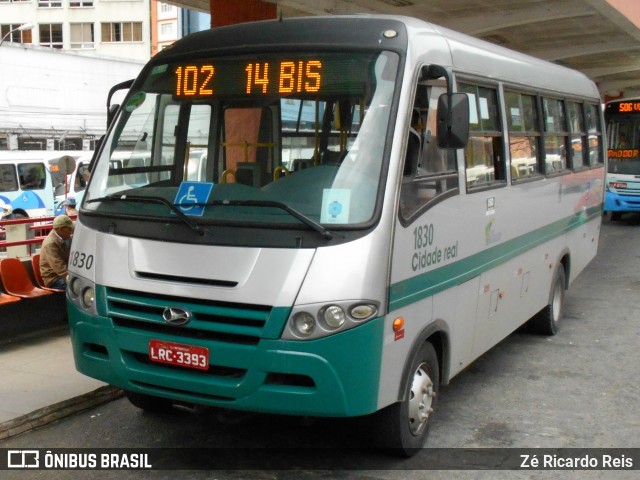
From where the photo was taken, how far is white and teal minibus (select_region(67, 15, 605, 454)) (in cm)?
472

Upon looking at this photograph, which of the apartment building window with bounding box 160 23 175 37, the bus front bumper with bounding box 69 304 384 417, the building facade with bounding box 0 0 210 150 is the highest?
the apartment building window with bounding box 160 23 175 37

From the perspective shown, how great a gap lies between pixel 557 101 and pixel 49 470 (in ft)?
20.3

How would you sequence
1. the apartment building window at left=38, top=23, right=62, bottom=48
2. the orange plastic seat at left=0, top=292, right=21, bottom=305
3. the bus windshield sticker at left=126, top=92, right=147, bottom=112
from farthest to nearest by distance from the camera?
the apartment building window at left=38, top=23, right=62, bottom=48, the orange plastic seat at left=0, top=292, right=21, bottom=305, the bus windshield sticker at left=126, top=92, right=147, bottom=112

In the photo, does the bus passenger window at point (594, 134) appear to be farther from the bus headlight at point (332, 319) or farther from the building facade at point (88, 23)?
the building facade at point (88, 23)

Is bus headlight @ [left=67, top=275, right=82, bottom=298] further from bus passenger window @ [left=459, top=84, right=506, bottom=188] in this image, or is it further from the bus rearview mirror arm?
bus passenger window @ [left=459, top=84, right=506, bottom=188]

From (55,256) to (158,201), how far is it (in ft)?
14.5

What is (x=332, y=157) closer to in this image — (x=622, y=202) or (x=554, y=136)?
(x=554, y=136)

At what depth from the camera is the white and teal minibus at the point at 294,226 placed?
472 cm

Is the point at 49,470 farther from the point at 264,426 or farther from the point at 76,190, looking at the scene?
the point at 76,190

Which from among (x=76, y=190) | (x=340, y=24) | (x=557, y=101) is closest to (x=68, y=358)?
(x=340, y=24)

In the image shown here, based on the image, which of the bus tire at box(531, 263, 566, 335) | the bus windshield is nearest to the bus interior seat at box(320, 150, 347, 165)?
the bus windshield

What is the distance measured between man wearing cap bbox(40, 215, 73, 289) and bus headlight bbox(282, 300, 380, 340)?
5.17 metres

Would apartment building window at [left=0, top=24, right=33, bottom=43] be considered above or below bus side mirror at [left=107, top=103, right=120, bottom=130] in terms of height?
above

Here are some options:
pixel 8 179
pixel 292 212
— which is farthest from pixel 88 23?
pixel 292 212
